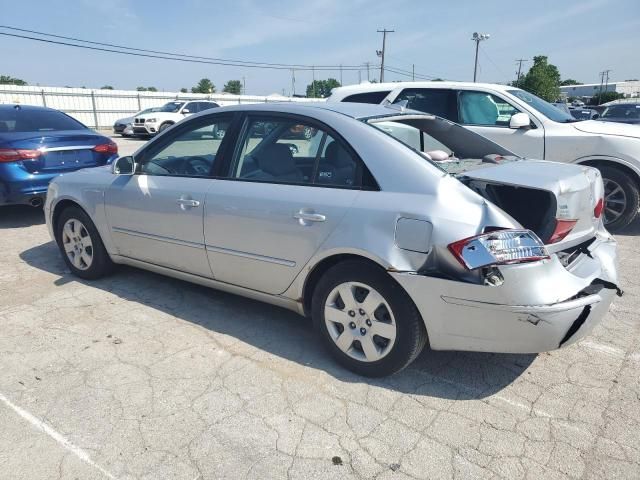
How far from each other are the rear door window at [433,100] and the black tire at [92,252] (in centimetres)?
442

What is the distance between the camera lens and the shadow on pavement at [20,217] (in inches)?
264

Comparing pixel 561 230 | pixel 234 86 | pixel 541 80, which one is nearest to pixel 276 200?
pixel 561 230

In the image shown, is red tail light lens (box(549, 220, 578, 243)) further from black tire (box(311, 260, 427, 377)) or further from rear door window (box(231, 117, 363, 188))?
rear door window (box(231, 117, 363, 188))

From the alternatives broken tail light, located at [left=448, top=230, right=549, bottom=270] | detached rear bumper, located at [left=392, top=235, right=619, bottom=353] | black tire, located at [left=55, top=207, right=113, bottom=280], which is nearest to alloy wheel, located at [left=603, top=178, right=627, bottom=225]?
detached rear bumper, located at [left=392, top=235, right=619, bottom=353]

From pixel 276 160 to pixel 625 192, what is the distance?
4596 mm

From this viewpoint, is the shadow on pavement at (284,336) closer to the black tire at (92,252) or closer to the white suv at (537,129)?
the black tire at (92,252)

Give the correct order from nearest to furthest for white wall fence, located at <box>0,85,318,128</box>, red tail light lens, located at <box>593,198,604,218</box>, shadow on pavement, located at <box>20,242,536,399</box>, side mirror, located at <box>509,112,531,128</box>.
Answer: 1. shadow on pavement, located at <box>20,242,536,399</box>
2. red tail light lens, located at <box>593,198,604,218</box>
3. side mirror, located at <box>509,112,531,128</box>
4. white wall fence, located at <box>0,85,318,128</box>

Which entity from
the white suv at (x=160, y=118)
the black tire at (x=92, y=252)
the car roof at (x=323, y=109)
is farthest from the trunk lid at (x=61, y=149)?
the white suv at (x=160, y=118)

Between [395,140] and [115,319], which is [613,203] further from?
[115,319]

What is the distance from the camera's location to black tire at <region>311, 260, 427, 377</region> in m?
2.65

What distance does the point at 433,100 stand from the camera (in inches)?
268

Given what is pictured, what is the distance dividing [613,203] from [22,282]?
6428mm

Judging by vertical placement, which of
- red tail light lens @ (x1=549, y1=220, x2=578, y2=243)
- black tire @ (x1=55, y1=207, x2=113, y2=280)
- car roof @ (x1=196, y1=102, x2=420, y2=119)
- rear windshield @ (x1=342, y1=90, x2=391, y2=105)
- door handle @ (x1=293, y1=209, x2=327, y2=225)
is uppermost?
rear windshield @ (x1=342, y1=90, x2=391, y2=105)

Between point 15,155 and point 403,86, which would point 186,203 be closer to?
point 15,155
